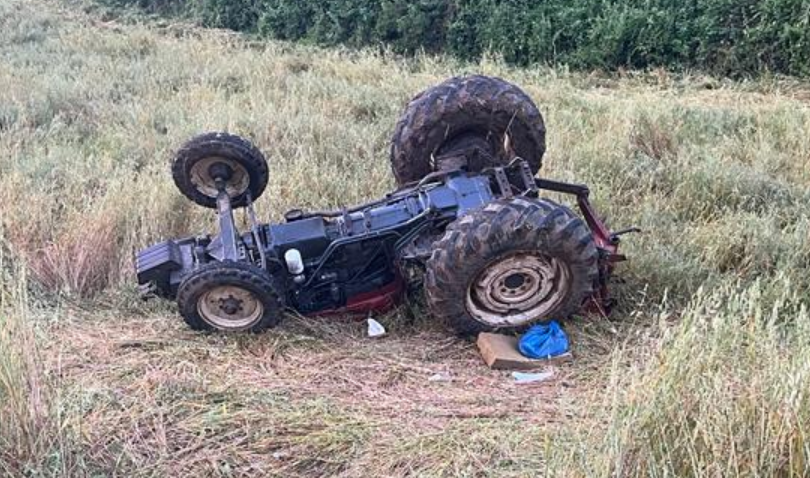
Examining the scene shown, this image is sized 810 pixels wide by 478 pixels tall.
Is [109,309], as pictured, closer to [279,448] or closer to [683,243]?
[279,448]

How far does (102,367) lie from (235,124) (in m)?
4.00

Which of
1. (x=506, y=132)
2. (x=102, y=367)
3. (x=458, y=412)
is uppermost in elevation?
(x=506, y=132)

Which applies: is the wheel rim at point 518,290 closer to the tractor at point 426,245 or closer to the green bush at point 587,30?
the tractor at point 426,245

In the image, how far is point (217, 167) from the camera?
4773 millimetres

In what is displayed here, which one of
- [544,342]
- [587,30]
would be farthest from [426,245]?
[587,30]

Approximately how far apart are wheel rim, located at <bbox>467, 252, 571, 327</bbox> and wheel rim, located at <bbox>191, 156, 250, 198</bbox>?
1.56m

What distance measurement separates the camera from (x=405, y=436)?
3.16 meters

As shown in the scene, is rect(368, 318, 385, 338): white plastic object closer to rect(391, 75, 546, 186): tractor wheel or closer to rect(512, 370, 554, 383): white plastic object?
rect(512, 370, 554, 383): white plastic object

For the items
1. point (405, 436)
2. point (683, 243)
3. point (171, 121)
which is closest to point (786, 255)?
point (683, 243)

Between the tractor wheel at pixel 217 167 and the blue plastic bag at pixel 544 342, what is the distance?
1.78 m

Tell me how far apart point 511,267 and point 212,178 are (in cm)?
183

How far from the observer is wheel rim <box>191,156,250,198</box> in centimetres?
475

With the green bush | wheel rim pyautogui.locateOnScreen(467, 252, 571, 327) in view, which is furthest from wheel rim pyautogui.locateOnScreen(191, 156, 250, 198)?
the green bush

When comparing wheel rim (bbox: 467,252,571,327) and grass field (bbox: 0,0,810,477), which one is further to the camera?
wheel rim (bbox: 467,252,571,327)
